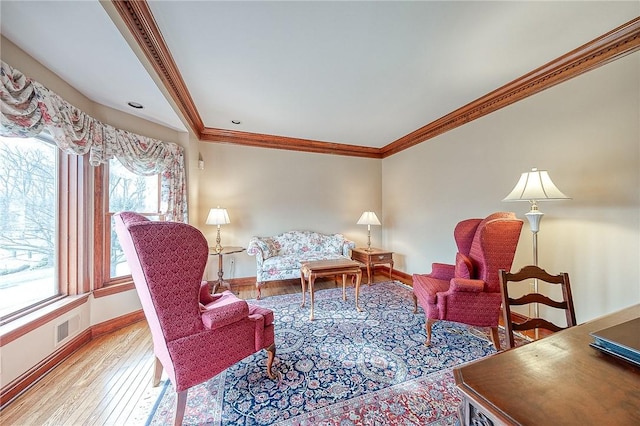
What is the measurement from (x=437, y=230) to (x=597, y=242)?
1.74m

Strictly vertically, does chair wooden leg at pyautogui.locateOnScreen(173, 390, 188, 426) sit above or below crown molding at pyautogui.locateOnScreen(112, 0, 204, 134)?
below

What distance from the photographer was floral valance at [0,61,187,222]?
5.00ft

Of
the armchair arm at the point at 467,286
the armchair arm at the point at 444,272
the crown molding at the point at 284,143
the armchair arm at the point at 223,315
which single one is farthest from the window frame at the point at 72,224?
the armchair arm at the point at 444,272

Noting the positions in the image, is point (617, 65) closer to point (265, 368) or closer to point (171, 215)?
point (265, 368)

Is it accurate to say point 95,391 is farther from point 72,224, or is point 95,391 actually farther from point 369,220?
point 369,220

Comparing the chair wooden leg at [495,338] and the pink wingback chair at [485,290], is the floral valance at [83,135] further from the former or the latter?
the chair wooden leg at [495,338]

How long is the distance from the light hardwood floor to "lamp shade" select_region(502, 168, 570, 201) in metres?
3.27

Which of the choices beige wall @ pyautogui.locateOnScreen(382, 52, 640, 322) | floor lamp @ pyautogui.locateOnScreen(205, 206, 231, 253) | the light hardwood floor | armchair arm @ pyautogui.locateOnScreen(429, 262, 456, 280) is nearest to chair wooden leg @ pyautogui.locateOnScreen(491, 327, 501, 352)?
armchair arm @ pyautogui.locateOnScreen(429, 262, 456, 280)

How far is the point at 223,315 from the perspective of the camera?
148cm

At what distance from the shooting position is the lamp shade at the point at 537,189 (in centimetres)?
195

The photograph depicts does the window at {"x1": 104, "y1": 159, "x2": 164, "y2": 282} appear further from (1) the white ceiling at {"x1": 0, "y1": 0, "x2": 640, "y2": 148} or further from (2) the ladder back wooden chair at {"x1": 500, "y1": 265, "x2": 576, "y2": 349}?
(2) the ladder back wooden chair at {"x1": 500, "y1": 265, "x2": 576, "y2": 349}

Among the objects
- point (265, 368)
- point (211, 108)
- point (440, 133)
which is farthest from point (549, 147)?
point (211, 108)

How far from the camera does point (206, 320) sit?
143 centimetres

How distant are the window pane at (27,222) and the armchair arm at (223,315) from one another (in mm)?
1634
